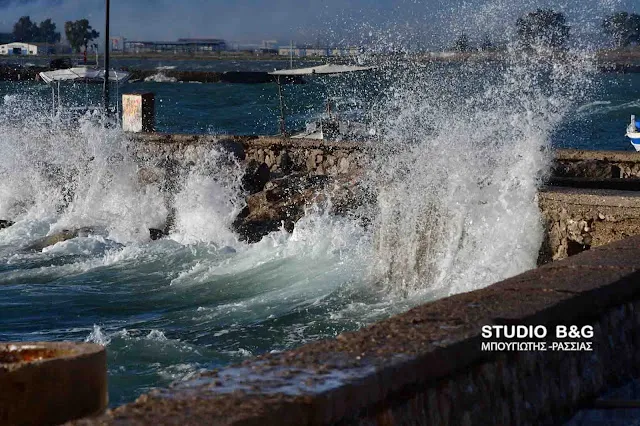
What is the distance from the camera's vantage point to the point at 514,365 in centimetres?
427

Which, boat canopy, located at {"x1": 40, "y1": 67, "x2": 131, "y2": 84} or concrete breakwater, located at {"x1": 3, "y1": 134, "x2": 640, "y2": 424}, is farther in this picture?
boat canopy, located at {"x1": 40, "y1": 67, "x2": 131, "y2": 84}

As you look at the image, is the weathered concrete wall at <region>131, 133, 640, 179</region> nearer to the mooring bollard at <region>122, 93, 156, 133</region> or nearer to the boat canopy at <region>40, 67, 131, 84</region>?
the mooring bollard at <region>122, 93, 156, 133</region>

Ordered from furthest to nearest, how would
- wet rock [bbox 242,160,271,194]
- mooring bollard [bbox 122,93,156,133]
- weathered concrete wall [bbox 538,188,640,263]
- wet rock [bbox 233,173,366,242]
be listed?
mooring bollard [bbox 122,93,156,133] < wet rock [bbox 242,160,271,194] < wet rock [bbox 233,173,366,242] < weathered concrete wall [bbox 538,188,640,263]

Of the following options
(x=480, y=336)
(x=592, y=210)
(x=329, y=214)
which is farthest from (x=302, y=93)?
(x=480, y=336)

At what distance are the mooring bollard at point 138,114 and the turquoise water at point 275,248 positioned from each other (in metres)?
1.94

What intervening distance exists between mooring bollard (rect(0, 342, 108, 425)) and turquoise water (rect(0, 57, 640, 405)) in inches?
154

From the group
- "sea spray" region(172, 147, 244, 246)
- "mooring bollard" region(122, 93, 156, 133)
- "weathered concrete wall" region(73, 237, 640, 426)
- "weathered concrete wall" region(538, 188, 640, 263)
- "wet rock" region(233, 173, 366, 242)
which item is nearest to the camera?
"weathered concrete wall" region(73, 237, 640, 426)

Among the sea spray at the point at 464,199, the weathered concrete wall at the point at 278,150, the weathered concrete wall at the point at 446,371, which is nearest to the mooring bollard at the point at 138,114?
the weathered concrete wall at the point at 278,150

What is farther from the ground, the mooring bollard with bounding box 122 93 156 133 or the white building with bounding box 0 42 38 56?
the mooring bollard with bounding box 122 93 156 133

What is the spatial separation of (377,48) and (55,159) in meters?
5.84

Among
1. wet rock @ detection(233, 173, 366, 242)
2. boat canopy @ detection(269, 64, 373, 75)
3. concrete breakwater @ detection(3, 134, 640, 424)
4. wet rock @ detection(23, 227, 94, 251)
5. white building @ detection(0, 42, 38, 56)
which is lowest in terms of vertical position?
white building @ detection(0, 42, 38, 56)

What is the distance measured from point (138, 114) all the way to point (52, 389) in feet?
61.0

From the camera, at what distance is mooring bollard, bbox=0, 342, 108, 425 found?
3.25 meters

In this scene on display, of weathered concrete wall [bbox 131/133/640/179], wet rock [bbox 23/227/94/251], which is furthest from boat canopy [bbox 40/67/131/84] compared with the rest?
wet rock [bbox 23/227/94/251]
